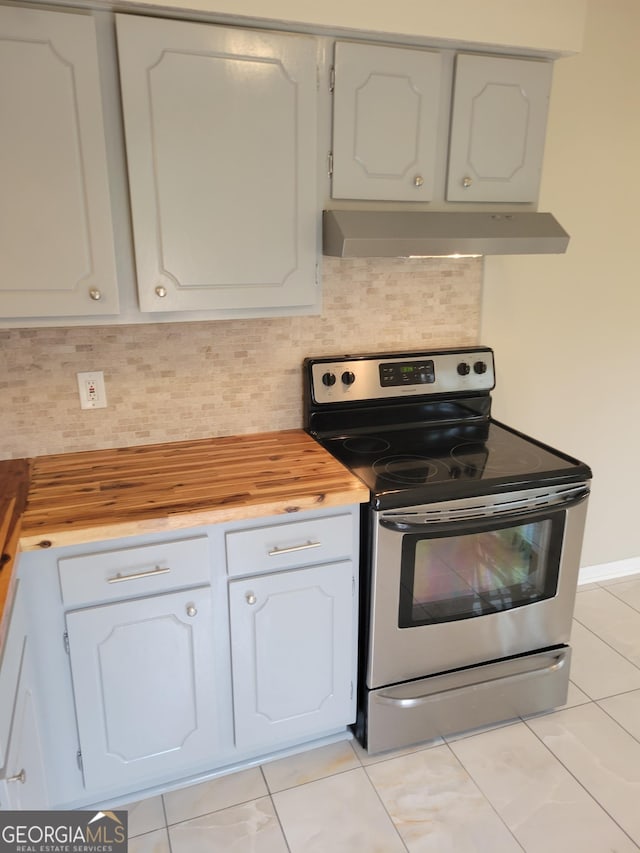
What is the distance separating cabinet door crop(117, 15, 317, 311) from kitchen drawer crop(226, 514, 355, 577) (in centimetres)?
66

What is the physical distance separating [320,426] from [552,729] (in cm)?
131

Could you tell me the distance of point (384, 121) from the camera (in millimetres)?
1896

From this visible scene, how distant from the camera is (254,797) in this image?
75.7 inches

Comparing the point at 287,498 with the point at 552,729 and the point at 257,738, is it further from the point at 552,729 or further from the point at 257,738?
the point at 552,729

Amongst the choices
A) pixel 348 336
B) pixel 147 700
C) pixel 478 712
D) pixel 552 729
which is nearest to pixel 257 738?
pixel 147 700

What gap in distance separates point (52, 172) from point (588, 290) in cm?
206

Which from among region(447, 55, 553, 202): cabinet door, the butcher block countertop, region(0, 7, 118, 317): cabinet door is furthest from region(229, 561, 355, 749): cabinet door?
region(447, 55, 553, 202): cabinet door

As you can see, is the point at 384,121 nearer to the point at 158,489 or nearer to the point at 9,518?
the point at 158,489

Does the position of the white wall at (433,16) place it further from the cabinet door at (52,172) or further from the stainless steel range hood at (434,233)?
the stainless steel range hood at (434,233)

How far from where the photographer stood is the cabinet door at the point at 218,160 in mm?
1647

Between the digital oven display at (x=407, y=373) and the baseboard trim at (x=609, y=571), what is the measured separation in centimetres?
140

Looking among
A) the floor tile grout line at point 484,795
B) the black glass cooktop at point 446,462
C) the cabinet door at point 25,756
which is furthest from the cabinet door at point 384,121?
the floor tile grout line at point 484,795

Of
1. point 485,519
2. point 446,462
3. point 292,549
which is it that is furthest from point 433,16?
point 292,549

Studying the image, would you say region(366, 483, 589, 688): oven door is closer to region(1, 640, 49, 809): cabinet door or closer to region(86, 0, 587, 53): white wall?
region(1, 640, 49, 809): cabinet door
